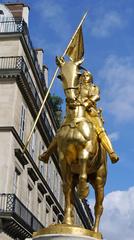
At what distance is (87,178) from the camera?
24.0 feet

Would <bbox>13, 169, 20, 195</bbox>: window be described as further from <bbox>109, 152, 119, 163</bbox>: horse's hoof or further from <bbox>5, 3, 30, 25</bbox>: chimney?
<bbox>109, 152, 119, 163</bbox>: horse's hoof

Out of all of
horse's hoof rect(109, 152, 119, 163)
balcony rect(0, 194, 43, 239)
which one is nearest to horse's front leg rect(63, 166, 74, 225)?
horse's hoof rect(109, 152, 119, 163)

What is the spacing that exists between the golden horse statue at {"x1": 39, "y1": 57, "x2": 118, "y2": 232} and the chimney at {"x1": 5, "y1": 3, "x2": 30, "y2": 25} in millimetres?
29616

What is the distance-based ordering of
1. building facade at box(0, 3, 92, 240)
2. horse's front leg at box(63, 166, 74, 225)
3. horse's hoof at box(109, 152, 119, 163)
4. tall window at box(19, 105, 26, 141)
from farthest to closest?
1. tall window at box(19, 105, 26, 141)
2. building facade at box(0, 3, 92, 240)
3. horse's front leg at box(63, 166, 74, 225)
4. horse's hoof at box(109, 152, 119, 163)

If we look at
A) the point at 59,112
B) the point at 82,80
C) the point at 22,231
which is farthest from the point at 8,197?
the point at 59,112

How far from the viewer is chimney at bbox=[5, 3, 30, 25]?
3647cm

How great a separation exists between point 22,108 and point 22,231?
723 cm

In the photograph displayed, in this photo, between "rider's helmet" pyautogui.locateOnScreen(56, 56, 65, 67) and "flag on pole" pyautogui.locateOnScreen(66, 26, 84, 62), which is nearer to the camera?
"rider's helmet" pyautogui.locateOnScreen(56, 56, 65, 67)

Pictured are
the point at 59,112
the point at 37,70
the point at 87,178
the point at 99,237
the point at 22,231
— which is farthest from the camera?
the point at 59,112

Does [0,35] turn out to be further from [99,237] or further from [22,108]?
[99,237]

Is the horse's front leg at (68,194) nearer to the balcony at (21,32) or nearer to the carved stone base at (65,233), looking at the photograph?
the carved stone base at (65,233)

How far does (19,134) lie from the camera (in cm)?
2834

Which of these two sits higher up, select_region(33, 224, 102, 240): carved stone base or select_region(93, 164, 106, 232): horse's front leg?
select_region(93, 164, 106, 232): horse's front leg

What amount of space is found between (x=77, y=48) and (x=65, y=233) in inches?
124
